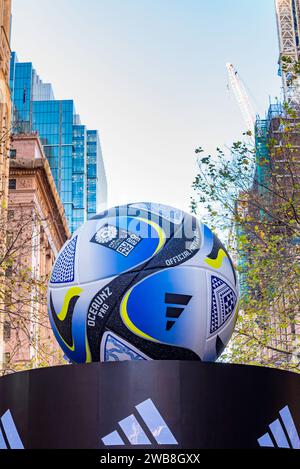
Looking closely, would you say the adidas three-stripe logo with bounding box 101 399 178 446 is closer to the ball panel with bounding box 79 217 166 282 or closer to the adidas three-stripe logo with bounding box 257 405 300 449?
the adidas three-stripe logo with bounding box 257 405 300 449

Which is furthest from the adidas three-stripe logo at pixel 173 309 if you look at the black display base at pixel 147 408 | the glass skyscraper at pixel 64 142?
the glass skyscraper at pixel 64 142

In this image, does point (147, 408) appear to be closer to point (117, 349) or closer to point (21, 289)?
point (117, 349)

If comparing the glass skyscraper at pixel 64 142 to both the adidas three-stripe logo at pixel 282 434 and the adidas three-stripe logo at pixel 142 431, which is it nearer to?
the adidas three-stripe logo at pixel 282 434

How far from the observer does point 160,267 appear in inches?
248

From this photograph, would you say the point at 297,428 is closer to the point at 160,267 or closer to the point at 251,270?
the point at 160,267

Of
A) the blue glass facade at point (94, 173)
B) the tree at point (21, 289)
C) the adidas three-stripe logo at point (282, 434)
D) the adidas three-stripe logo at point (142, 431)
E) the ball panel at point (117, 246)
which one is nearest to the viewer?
the adidas three-stripe logo at point (142, 431)

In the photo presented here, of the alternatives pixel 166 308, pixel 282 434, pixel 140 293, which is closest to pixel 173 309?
pixel 166 308

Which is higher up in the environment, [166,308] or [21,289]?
[166,308]

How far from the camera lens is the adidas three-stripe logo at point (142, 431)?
5508 millimetres

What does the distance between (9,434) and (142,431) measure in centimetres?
120

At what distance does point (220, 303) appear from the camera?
256 inches

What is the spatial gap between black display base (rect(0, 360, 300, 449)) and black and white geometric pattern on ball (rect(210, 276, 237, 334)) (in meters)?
0.66

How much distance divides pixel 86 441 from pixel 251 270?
14.8 metres

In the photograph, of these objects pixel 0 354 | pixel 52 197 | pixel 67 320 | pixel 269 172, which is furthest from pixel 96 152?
pixel 67 320
